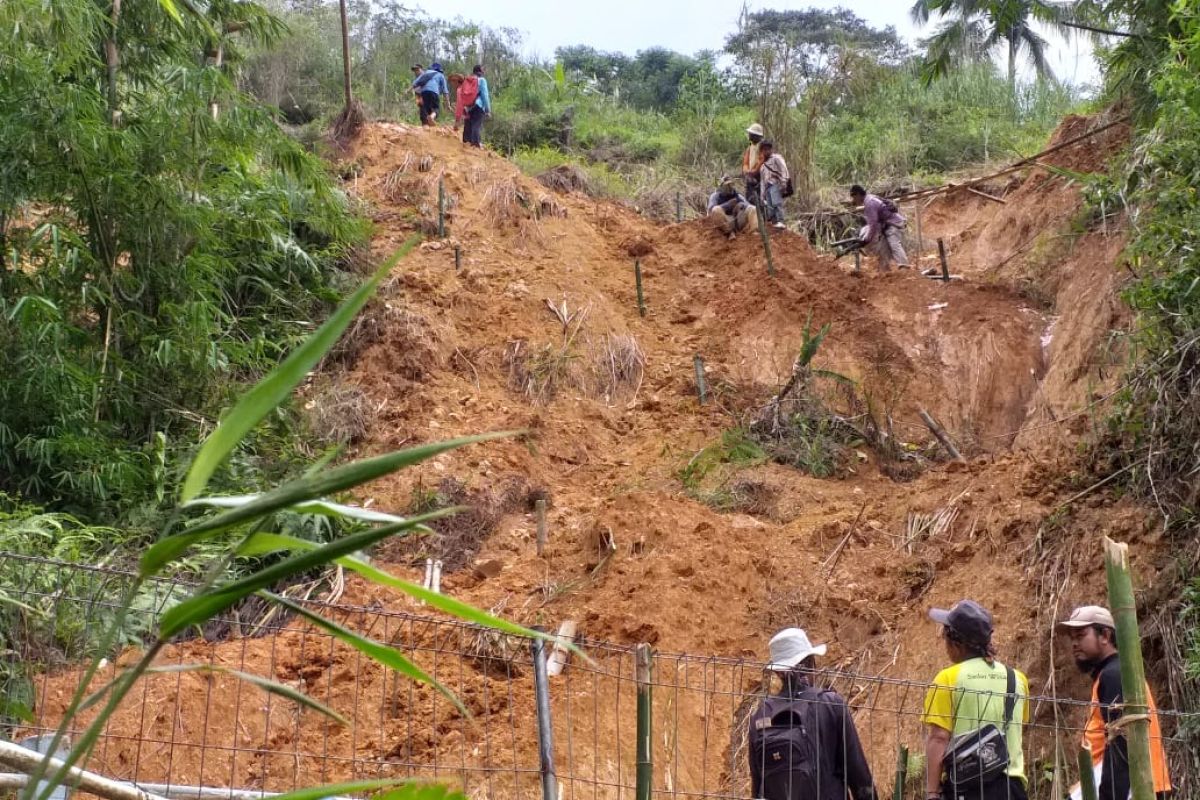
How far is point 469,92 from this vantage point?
16.3 m

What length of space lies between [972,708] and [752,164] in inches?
404

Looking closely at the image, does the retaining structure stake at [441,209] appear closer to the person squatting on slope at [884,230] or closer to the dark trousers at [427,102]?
the dark trousers at [427,102]

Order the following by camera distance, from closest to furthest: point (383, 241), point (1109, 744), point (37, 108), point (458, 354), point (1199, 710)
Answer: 1. point (1109, 744)
2. point (1199, 710)
3. point (37, 108)
4. point (458, 354)
5. point (383, 241)

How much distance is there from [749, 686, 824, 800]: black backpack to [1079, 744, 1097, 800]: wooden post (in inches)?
33.1

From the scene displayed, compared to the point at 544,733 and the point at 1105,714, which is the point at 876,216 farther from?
the point at 544,733

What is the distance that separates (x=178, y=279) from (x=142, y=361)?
0.64 meters

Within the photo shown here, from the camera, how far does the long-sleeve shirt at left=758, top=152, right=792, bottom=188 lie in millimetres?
13891

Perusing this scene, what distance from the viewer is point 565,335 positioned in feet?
41.4

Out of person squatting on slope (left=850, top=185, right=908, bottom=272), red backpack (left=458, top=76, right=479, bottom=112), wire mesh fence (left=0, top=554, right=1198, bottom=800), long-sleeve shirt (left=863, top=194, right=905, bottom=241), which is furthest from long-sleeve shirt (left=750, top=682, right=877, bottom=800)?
red backpack (left=458, top=76, right=479, bottom=112)

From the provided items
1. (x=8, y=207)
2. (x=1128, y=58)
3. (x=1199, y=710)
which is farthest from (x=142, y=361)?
(x=1128, y=58)

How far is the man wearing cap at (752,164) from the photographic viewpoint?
14.1 m

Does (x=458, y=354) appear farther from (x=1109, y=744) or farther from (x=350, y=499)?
(x=1109, y=744)

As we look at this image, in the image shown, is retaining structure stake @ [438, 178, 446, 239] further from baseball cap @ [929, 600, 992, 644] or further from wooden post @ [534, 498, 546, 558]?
baseball cap @ [929, 600, 992, 644]

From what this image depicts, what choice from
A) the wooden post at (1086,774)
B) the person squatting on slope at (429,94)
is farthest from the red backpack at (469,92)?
the wooden post at (1086,774)
